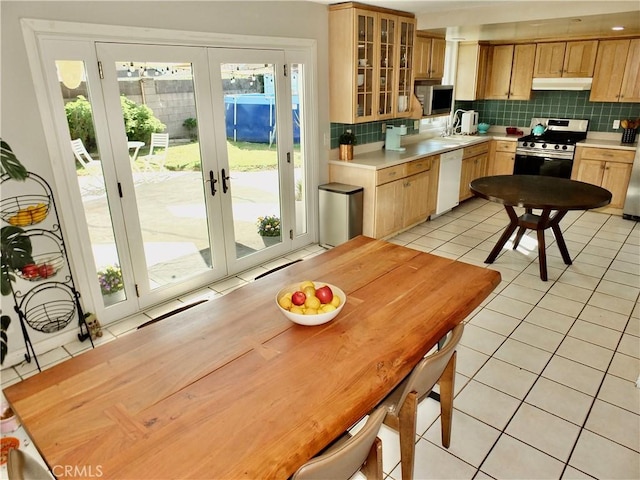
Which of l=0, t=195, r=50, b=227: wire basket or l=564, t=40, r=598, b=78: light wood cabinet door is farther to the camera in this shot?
l=564, t=40, r=598, b=78: light wood cabinet door

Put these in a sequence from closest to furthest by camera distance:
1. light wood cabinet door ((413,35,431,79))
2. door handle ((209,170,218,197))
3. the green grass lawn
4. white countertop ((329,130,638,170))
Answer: the green grass lawn, door handle ((209,170,218,197)), white countertop ((329,130,638,170)), light wood cabinet door ((413,35,431,79))

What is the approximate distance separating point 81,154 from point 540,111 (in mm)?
6487

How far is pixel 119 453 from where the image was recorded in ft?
3.92

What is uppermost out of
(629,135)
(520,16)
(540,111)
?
(520,16)

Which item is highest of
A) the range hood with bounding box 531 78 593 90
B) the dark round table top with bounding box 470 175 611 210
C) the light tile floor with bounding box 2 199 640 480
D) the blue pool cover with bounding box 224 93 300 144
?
the range hood with bounding box 531 78 593 90

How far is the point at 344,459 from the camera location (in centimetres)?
124

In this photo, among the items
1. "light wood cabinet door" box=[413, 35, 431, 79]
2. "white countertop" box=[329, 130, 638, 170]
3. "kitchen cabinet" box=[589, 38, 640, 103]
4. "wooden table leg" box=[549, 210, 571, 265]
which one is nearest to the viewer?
"wooden table leg" box=[549, 210, 571, 265]

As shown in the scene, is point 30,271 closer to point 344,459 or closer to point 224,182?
point 224,182

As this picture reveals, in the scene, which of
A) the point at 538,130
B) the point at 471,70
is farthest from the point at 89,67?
the point at 538,130

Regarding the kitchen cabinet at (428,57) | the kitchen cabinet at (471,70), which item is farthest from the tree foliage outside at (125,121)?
the kitchen cabinet at (471,70)

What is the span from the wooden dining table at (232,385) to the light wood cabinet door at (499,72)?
551 centimetres

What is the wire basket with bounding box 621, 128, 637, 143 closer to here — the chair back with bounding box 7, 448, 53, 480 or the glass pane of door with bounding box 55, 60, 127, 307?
the glass pane of door with bounding box 55, 60, 127, 307

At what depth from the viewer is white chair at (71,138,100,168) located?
2.80 meters

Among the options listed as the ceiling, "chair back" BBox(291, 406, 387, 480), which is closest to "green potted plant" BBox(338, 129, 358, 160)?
the ceiling
